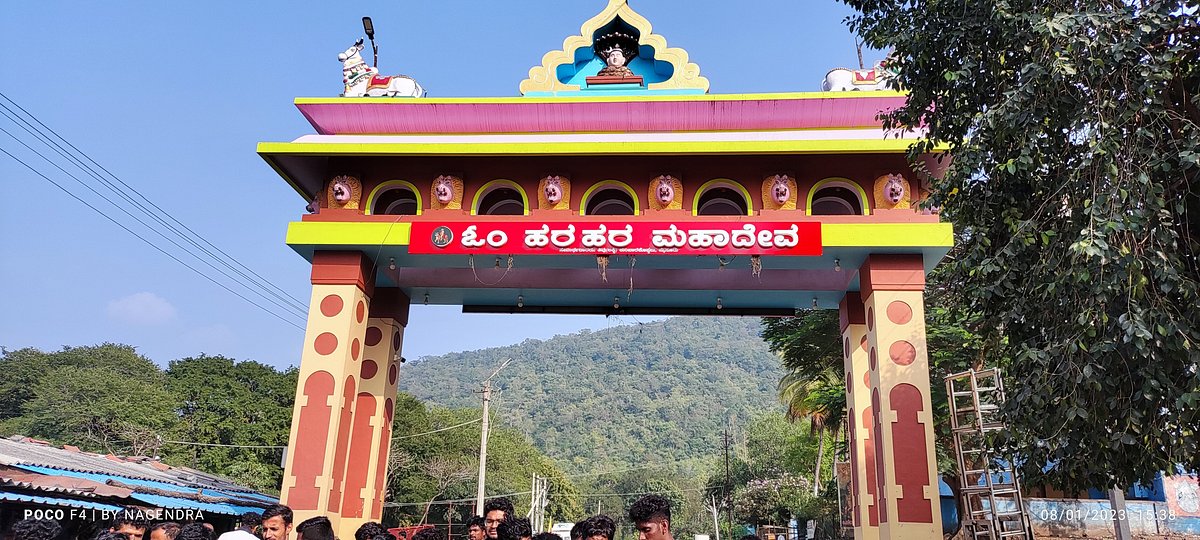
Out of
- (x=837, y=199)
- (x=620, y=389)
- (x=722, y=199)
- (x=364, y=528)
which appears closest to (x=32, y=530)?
(x=364, y=528)

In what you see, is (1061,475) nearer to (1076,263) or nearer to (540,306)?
(1076,263)

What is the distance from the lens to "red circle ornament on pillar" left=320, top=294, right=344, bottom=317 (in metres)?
13.1

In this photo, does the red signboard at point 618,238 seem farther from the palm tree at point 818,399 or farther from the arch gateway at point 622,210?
the palm tree at point 818,399

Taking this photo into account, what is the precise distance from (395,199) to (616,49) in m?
4.98

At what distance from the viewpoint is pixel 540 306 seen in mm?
16531

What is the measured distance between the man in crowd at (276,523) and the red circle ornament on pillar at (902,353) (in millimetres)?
9253

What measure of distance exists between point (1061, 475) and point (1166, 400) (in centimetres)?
139

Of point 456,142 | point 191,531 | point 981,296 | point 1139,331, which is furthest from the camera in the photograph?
point 456,142

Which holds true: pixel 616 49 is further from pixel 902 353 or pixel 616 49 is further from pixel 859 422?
pixel 859 422

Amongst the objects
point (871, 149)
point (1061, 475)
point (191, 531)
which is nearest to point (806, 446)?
point (871, 149)

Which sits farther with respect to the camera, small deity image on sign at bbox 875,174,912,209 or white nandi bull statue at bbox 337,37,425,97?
white nandi bull statue at bbox 337,37,425,97

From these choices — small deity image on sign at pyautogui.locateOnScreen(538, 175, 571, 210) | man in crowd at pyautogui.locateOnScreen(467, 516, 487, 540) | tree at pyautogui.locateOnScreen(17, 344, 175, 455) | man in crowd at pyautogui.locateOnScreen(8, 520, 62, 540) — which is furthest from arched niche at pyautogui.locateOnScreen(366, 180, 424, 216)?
tree at pyautogui.locateOnScreen(17, 344, 175, 455)

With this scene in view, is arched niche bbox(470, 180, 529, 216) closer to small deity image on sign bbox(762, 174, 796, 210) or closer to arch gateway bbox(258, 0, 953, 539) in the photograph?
arch gateway bbox(258, 0, 953, 539)

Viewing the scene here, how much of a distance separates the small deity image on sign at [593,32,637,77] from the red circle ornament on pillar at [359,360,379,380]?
23.1 ft
